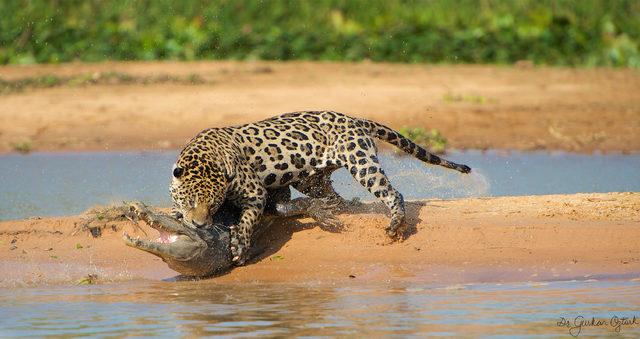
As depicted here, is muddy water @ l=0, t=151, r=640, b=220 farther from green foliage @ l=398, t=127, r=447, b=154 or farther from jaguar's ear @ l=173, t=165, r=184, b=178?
jaguar's ear @ l=173, t=165, r=184, b=178

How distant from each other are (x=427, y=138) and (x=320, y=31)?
6224 mm

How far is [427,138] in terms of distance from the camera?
58.4 ft

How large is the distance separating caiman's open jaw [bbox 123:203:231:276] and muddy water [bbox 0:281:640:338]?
0.56 ft

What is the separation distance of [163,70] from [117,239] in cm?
1009

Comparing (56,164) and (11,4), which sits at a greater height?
(11,4)

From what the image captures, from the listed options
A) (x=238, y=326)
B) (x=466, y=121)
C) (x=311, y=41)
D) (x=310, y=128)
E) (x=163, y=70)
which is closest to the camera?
(x=238, y=326)

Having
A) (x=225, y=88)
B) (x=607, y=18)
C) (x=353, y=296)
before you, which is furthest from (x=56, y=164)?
(x=607, y=18)

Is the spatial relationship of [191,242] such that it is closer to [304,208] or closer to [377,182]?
[304,208]

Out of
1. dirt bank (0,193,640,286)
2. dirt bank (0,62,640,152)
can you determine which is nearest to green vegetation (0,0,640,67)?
dirt bank (0,62,640,152)

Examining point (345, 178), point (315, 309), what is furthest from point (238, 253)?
point (345, 178)

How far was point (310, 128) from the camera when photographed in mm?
11344

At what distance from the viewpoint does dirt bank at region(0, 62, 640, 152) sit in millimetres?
18609

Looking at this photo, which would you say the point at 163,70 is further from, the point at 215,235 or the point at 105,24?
the point at 215,235
